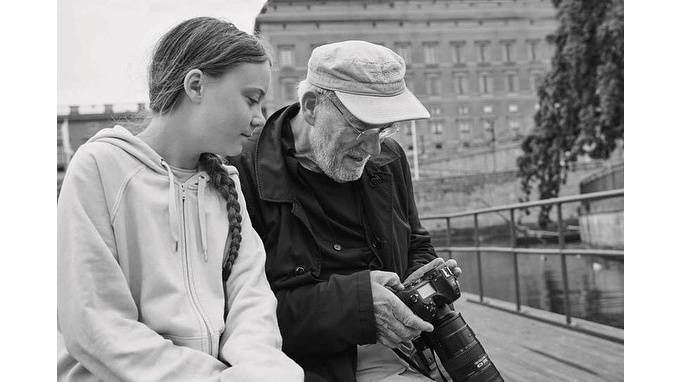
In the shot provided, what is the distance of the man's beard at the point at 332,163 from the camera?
6.49ft

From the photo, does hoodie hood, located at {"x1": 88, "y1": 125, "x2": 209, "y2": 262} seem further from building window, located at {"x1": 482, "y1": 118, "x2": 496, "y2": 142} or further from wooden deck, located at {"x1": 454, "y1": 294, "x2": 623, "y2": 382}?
building window, located at {"x1": 482, "y1": 118, "x2": 496, "y2": 142}

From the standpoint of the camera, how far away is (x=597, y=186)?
977 inches

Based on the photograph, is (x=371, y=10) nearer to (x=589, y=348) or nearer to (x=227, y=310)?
(x=589, y=348)

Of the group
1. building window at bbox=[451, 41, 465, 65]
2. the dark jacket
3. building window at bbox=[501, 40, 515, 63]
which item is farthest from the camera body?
building window at bbox=[501, 40, 515, 63]

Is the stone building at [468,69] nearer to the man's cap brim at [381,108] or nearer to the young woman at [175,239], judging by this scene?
the man's cap brim at [381,108]

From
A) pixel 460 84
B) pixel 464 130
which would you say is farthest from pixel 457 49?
pixel 464 130

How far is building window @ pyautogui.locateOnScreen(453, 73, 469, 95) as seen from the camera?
4172cm

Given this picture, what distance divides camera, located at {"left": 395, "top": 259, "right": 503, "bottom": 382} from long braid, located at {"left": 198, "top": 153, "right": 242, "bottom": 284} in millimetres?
444

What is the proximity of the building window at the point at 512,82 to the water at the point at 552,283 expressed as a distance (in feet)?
121

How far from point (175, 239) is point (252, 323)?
0.77ft

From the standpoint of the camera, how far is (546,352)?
433cm
